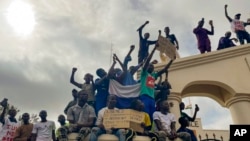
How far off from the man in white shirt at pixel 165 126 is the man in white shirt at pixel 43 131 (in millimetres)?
2340

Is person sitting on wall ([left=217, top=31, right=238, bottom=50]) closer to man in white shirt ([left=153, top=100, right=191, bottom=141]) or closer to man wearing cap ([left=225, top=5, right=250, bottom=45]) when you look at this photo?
man wearing cap ([left=225, top=5, right=250, bottom=45])

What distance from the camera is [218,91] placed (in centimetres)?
1077

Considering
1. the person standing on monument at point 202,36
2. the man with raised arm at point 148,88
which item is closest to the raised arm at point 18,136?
the man with raised arm at point 148,88

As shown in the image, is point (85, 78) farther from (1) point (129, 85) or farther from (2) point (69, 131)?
(2) point (69, 131)

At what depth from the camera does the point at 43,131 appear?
7.19 m

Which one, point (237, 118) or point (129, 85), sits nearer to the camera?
point (129, 85)

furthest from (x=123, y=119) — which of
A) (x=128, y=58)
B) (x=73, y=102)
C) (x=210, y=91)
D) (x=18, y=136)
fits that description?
(x=210, y=91)

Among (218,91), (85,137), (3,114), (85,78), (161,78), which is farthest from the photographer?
(218,91)

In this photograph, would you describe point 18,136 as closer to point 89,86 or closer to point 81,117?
point 81,117

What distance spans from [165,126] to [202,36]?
4.73 m

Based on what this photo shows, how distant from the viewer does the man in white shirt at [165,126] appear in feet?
23.5

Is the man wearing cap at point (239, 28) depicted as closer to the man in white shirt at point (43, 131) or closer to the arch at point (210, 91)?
the arch at point (210, 91)

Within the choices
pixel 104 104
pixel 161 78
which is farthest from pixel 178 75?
A: pixel 104 104

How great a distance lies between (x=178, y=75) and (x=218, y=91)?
6.26ft
